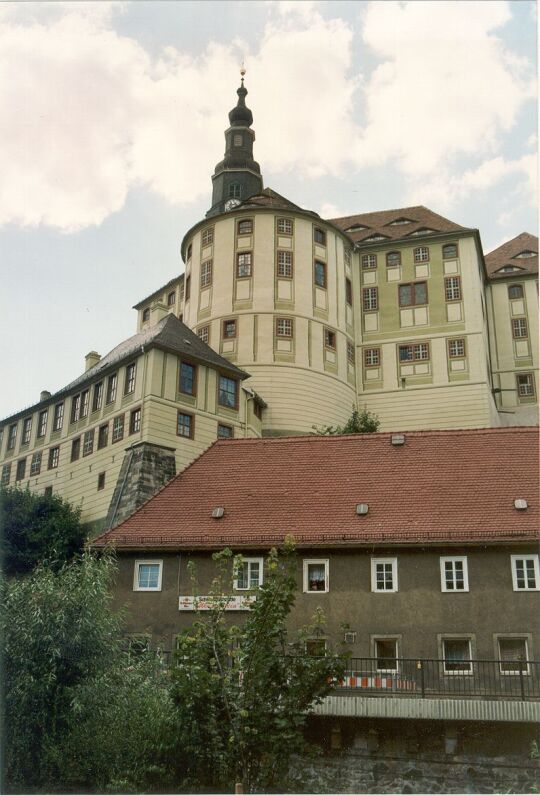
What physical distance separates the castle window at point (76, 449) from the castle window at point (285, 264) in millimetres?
15960

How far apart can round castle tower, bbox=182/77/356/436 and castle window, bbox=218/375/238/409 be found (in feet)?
16.0

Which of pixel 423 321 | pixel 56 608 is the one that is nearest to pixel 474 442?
pixel 56 608

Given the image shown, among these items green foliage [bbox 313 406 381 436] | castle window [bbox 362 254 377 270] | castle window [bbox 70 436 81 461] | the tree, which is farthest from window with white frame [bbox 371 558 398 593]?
castle window [bbox 362 254 377 270]

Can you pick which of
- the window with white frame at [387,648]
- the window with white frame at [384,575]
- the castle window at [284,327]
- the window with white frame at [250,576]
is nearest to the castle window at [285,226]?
the castle window at [284,327]

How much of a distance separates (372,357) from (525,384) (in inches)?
484

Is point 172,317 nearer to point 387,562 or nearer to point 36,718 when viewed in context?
point 387,562

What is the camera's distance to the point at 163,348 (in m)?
41.7

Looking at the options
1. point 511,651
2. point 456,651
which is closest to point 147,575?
point 456,651

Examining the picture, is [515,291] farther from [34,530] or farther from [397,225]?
[34,530]

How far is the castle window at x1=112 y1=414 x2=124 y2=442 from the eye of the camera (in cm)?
4133

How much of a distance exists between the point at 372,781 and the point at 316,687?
6.10m

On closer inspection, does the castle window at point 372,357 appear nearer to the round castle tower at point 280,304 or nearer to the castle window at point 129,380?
the round castle tower at point 280,304

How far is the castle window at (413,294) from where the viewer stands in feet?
192

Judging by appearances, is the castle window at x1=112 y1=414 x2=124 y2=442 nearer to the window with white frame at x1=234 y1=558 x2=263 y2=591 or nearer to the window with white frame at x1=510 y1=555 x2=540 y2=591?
the window with white frame at x1=234 y1=558 x2=263 y2=591
